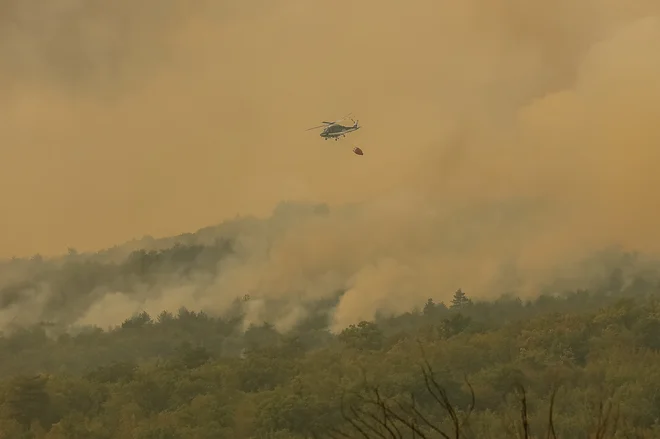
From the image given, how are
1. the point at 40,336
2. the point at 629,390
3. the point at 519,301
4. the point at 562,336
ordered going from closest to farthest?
the point at 629,390 → the point at 562,336 → the point at 519,301 → the point at 40,336

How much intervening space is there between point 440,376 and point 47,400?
37.6 m

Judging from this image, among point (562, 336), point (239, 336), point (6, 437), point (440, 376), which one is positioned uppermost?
point (239, 336)

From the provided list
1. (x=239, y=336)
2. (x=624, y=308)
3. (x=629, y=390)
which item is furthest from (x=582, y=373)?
(x=239, y=336)

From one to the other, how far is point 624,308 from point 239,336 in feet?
247

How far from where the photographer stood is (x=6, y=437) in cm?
7725

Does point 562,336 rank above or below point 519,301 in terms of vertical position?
below

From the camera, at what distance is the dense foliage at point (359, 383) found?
74.2 metres

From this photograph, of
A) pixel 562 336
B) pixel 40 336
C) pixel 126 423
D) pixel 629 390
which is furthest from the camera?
pixel 40 336

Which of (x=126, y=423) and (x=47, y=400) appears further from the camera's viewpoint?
(x=47, y=400)

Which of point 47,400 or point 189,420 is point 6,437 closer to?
point 47,400

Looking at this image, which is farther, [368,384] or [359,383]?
[359,383]

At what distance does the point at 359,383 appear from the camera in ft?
289

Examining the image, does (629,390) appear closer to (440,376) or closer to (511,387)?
(511,387)

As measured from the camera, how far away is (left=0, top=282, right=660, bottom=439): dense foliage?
74.2 metres
